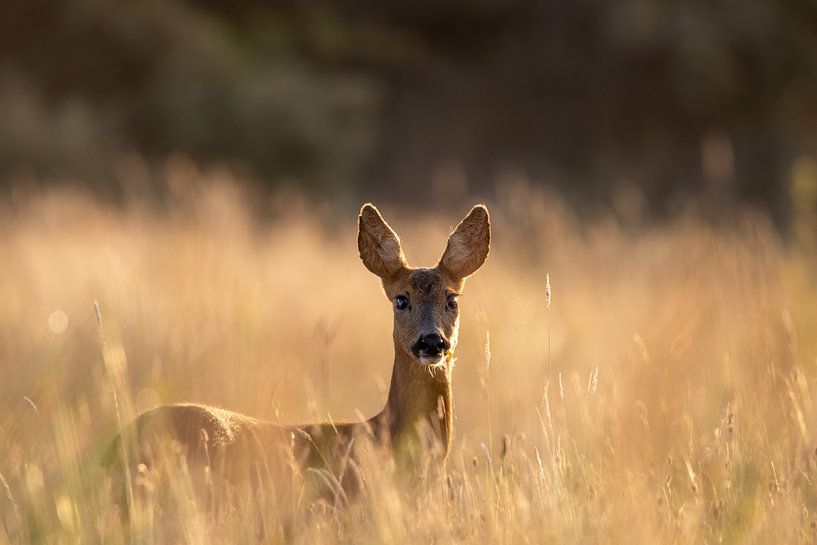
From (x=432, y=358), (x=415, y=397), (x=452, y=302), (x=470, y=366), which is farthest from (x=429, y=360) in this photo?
(x=470, y=366)

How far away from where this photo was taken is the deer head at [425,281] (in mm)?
5148

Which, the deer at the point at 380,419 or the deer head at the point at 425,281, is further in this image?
the deer head at the point at 425,281

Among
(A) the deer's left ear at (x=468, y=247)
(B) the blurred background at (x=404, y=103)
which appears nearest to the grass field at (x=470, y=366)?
(A) the deer's left ear at (x=468, y=247)

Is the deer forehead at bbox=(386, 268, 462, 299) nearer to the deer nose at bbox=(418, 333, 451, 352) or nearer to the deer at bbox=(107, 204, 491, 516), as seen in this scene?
the deer at bbox=(107, 204, 491, 516)

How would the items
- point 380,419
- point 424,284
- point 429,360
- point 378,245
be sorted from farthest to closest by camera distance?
1. point 378,245
2. point 424,284
3. point 380,419
4. point 429,360

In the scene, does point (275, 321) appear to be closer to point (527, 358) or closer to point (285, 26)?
point (527, 358)

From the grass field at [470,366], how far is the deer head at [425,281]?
200 millimetres

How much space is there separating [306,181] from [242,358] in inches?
619

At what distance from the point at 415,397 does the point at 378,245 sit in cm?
72

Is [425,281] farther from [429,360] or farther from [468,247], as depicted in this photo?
[429,360]

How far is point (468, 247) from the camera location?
5.66 m

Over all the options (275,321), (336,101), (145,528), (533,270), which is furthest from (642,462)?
(336,101)

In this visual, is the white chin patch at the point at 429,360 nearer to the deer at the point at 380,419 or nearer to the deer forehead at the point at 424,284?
the deer at the point at 380,419

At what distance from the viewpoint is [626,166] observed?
25.5 metres
